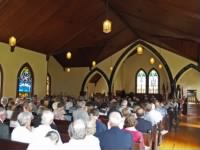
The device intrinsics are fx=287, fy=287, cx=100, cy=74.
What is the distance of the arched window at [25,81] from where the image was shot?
1177 cm

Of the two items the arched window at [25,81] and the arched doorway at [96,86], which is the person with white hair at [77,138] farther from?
the arched doorway at [96,86]

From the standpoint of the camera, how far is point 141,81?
21281 millimetres

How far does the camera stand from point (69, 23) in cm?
1075

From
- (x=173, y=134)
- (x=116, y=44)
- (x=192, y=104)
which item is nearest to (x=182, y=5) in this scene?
(x=173, y=134)

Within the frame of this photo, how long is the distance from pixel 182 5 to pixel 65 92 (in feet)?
41.6

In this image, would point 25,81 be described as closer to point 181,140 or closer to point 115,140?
point 181,140

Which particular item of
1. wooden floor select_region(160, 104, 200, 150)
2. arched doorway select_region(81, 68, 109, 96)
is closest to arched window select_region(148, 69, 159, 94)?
arched doorway select_region(81, 68, 109, 96)

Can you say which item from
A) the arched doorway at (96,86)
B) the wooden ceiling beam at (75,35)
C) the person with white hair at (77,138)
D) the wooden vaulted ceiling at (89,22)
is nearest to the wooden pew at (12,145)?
the person with white hair at (77,138)

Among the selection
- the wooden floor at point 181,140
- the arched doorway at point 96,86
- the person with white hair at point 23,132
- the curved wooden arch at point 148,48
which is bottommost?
the wooden floor at point 181,140

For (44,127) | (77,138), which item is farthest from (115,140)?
(44,127)

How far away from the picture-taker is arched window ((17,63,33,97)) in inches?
463

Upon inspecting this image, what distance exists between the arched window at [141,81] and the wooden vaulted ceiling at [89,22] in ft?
21.6

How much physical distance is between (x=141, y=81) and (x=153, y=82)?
2.95ft

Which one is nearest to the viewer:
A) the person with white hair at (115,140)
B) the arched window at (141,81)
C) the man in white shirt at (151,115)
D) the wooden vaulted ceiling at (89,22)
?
the person with white hair at (115,140)
